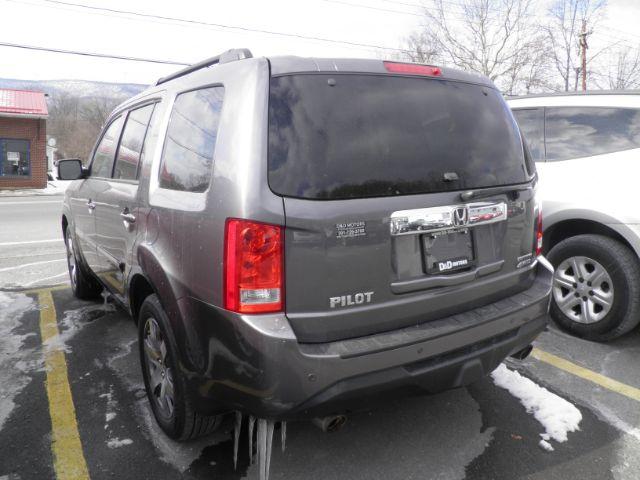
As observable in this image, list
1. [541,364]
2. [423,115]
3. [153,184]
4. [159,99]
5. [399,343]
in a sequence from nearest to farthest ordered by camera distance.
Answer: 1. [399,343]
2. [423,115]
3. [153,184]
4. [159,99]
5. [541,364]

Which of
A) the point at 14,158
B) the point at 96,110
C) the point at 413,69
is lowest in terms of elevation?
the point at 413,69

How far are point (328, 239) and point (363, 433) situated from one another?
4.29 ft

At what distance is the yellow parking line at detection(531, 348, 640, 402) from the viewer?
3.21 metres

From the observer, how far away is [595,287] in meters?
3.94

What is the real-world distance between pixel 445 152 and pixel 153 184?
4.98 ft

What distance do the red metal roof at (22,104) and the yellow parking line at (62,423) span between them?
77.2 ft

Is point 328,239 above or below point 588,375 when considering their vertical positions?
above

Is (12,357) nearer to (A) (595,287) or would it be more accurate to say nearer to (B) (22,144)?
(A) (595,287)

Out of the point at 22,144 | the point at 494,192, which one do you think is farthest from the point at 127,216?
the point at 22,144

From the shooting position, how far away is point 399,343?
213 centimetres

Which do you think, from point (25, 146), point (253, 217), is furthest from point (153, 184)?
point (25, 146)

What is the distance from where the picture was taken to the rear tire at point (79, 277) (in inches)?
198

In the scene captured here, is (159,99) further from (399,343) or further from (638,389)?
(638,389)

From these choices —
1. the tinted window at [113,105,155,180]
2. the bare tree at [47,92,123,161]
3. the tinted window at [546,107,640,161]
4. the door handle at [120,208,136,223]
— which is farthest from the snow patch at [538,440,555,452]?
the bare tree at [47,92,123,161]
